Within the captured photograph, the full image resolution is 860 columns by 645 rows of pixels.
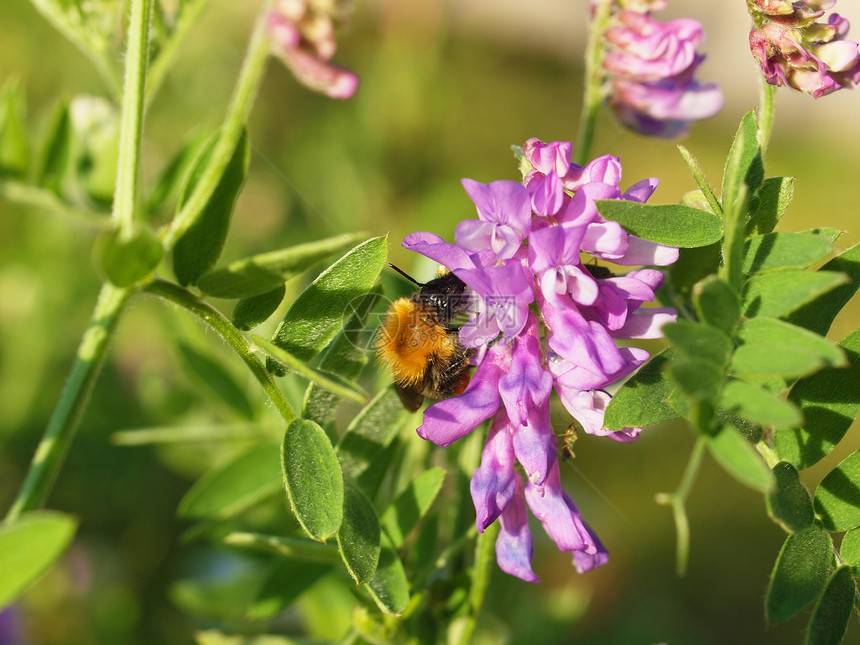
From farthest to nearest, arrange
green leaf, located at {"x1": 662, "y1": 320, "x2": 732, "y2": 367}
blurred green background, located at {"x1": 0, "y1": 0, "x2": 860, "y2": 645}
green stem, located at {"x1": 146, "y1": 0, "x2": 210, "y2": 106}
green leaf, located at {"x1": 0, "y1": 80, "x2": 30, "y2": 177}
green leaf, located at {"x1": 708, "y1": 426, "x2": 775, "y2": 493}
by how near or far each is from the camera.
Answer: blurred green background, located at {"x1": 0, "y1": 0, "x2": 860, "y2": 645} → green leaf, located at {"x1": 0, "y1": 80, "x2": 30, "y2": 177} → green stem, located at {"x1": 146, "y1": 0, "x2": 210, "y2": 106} → green leaf, located at {"x1": 662, "y1": 320, "x2": 732, "y2": 367} → green leaf, located at {"x1": 708, "y1": 426, "x2": 775, "y2": 493}

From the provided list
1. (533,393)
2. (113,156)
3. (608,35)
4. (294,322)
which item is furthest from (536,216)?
(113,156)

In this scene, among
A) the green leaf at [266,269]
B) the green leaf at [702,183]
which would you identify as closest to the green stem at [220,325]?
the green leaf at [266,269]

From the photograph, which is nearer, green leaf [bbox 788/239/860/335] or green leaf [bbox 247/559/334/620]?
green leaf [bbox 788/239/860/335]

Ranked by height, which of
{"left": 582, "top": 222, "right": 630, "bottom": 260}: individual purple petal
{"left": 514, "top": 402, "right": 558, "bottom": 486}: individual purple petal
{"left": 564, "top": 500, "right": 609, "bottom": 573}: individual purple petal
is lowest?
{"left": 564, "top": 500, "right": 609, "bottom": 573}: individual purple petal

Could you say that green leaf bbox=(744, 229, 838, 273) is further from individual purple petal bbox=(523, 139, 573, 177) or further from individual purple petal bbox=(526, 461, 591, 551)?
individual purple petal bbox=(526, 461, 591, 551)

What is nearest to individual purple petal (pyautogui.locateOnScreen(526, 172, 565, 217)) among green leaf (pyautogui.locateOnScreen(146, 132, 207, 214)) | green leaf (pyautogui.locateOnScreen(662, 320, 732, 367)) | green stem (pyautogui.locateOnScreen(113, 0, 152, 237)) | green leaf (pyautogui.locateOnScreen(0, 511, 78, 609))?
green leaf (pyautogui.locateOnScreen(662, 320, 732, 367))

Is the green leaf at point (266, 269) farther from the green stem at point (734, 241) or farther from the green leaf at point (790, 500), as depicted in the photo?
the green leaf at point (790, 500)

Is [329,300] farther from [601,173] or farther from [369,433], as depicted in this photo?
[601,173]

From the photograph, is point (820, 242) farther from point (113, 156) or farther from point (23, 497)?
point (113, 156)
